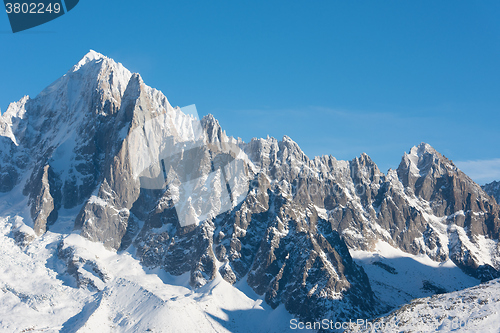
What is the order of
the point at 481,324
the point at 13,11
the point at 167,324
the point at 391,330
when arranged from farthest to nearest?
the point at 167,324 < the point at 13,11 < the point at 391,330 < the point at 481,324

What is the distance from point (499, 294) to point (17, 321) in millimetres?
164252

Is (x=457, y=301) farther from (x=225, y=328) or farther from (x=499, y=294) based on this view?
(x=225, y=328)

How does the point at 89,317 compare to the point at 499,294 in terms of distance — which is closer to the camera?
the point at 499,294

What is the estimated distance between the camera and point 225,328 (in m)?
199

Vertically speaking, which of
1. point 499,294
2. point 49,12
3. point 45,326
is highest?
point 49,12

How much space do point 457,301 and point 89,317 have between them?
129 m

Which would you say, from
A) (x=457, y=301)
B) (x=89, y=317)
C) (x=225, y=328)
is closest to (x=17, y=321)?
(x=89, y=317)

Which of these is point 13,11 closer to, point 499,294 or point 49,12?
point 49,12

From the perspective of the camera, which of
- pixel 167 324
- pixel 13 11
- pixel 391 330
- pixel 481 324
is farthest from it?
pixel 167 324

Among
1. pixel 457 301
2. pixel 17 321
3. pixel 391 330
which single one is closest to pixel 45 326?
pixel 17 321

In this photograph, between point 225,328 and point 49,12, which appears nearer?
point 49,12

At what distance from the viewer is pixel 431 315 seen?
138 meters

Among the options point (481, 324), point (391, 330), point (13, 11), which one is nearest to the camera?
point (481, 324)

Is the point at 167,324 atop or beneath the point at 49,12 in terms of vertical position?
beneath
